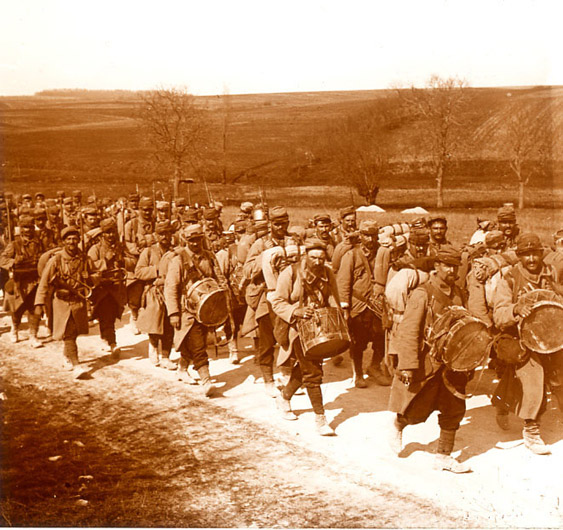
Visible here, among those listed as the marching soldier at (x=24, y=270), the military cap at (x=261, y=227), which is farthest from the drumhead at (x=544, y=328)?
the marching soldier at (x=24, y=270)

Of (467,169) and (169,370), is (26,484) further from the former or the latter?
(467,169)

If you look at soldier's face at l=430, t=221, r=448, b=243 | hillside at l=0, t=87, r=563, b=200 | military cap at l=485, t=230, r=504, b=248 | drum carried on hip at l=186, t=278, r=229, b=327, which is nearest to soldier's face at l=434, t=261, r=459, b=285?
military cap at l=485, t=230, r=504, b=248

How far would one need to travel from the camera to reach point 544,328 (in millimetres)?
7117

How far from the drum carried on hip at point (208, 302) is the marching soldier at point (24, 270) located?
14.5 feet

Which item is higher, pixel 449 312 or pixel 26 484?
pixel 449 312

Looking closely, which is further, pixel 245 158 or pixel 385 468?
Result: pixel 245 158

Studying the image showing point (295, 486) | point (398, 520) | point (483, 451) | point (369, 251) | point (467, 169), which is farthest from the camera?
point (467, 169)

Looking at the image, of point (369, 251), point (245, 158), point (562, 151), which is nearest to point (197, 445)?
point (369, 251)

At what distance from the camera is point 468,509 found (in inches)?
242

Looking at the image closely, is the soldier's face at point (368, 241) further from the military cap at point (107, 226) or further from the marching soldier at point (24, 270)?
the marching soldier at point (24, 270)

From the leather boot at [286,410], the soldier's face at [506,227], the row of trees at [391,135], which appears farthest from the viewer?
the row of trees at [391,135]

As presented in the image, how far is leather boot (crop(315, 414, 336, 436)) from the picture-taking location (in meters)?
7.89

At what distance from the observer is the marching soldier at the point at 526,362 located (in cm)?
730

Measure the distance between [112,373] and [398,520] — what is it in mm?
5840
